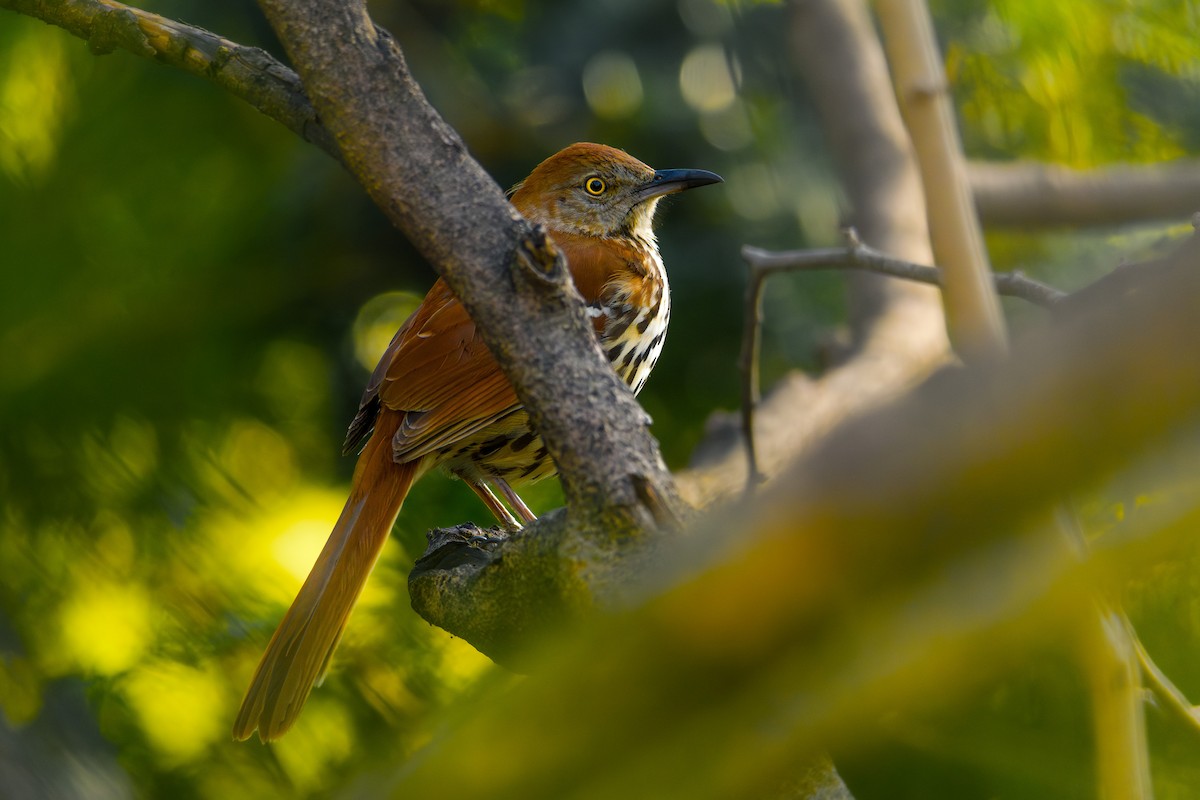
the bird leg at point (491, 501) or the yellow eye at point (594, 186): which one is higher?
the yellow eye at point (594, 186)

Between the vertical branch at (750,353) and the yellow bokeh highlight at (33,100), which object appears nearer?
the vertical branch at (750,353)

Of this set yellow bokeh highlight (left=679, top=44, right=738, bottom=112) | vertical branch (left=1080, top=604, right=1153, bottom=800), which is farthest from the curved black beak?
vertical branch (left=1080, top=604, right=1153, bottom=800)

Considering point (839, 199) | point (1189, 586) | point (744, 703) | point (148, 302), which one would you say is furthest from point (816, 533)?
point (839, 199)

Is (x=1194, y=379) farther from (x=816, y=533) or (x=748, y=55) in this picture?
(x=748, y=55)

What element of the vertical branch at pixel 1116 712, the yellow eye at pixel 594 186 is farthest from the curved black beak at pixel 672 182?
the vertical branch at pixel 1116 712

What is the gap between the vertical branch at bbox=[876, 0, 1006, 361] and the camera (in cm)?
205

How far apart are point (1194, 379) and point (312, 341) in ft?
10.2

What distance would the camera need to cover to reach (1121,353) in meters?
0.56

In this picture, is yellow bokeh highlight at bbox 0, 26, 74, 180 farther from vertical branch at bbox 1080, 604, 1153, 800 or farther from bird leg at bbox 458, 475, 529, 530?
vertical branch at bbox 1080, 604, 1153, 800

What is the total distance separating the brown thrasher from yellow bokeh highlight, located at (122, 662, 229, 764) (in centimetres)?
9

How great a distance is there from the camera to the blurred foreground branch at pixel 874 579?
57cm

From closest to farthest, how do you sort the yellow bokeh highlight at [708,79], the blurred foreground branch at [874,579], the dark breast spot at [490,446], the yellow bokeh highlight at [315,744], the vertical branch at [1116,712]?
the blurred foreground branch at [874,579] < the vertical branch at [1116,712] < the yellow bokeh highlight at [315,744] < the dark breast spot at [490,446] < the yellow bokeh highlight at [708,79]

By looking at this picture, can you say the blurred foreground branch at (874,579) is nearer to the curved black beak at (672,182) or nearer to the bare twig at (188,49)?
the bare twig at (188,49)

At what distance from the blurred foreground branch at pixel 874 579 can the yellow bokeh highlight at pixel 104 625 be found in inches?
66.3
